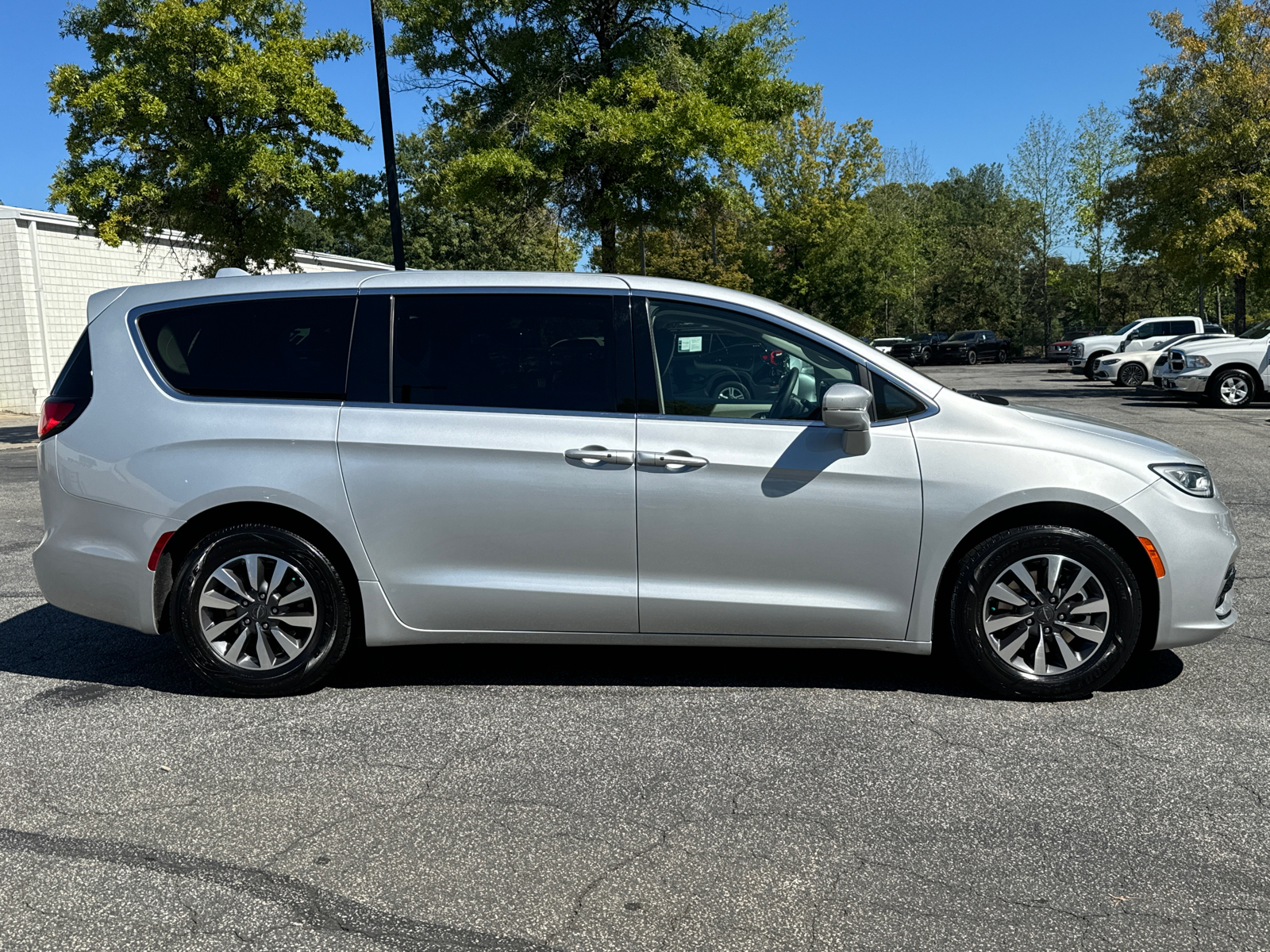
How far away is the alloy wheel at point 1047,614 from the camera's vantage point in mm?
4418

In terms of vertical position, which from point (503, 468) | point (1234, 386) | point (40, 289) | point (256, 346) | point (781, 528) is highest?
point (40, 289)

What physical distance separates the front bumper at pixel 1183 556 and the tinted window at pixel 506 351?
87.6 inches

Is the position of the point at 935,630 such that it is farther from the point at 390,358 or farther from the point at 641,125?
the point at 641,125

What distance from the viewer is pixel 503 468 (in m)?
4.48

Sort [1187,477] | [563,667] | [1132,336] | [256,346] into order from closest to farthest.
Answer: [1187,477] < [256,346] < [563,667] < [1132,336]

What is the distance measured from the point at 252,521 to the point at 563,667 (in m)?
1.55

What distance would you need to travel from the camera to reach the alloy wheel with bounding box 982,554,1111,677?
4.42m

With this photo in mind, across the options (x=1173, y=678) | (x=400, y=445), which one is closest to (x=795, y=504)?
(x=400, y=445)

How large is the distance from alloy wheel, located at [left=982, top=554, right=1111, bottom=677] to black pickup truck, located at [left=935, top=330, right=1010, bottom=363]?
4283cm

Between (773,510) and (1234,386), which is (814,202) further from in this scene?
(773,510)

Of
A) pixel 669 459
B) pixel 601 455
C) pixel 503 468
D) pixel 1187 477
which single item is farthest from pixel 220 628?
pixel 1187 477

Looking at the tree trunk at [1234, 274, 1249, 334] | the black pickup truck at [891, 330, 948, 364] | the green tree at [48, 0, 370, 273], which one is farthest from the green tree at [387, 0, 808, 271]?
the black pickup truck at [891, 330, 948, 364]

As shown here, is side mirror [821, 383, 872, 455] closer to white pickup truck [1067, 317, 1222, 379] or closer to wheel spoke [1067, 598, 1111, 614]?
wheel spoke [1067, 598, 1111, 614]

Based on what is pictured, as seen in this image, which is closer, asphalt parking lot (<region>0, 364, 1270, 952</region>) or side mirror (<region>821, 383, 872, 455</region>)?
asphalt parking lot (<region>0, 364, 1270, 952</region>)
